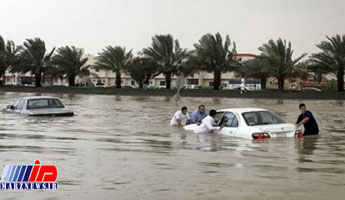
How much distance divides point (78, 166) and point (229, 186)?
3055 millimetres

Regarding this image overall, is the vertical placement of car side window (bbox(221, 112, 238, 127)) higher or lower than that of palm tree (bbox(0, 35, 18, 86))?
lower

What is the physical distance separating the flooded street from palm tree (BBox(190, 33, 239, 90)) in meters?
35.6

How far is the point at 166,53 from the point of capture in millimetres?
53875

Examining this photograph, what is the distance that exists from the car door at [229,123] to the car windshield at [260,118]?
0.33 metres

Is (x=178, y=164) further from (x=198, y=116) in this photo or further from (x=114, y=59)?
(x=114, y=59)

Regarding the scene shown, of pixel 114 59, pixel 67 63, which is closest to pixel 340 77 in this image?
pixel 114 59

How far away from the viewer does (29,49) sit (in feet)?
192

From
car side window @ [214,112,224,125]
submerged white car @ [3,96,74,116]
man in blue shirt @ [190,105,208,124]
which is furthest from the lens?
submerged white car @ [3,96,74,116]

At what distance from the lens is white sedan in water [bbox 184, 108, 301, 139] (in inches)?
480

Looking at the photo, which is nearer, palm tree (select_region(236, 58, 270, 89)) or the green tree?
palm tree (select_region(236, 58, 270, 89))

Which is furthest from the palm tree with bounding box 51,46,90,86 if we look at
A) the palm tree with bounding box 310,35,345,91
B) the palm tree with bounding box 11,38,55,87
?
the palm tree with bounding box 310,35,345,91

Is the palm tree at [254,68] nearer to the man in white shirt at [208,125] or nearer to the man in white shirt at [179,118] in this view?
the man in white shirt at [179,118]

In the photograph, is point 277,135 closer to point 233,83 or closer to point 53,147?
point 53,147

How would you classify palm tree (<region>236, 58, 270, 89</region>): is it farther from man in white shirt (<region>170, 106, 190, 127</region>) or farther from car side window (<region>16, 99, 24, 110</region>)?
man in white shirt (<region>170, 106, 190, 127</region>)
